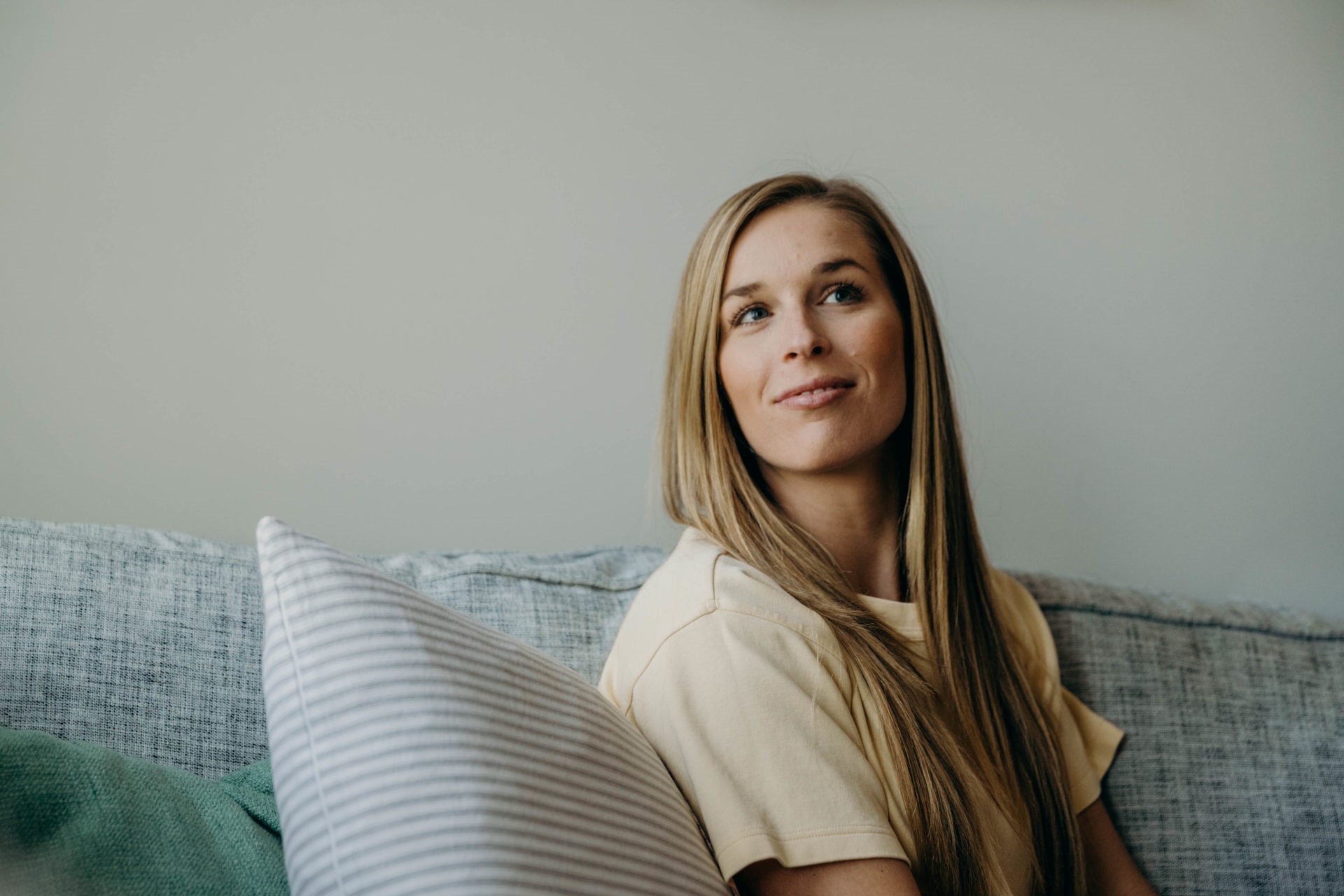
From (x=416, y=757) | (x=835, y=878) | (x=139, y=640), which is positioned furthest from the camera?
(x=139, y=640)

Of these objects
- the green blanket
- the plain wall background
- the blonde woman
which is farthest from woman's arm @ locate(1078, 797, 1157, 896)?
the green blanket

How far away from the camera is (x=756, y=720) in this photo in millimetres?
796

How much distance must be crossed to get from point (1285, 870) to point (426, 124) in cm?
142

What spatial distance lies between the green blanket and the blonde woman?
34cm

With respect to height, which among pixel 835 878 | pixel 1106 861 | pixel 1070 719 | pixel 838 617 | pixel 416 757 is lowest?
pixel 1106 861

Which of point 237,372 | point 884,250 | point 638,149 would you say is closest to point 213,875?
point 237,372

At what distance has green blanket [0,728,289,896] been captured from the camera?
0.53m

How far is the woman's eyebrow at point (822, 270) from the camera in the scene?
108cm

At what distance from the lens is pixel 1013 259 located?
148 centimetres

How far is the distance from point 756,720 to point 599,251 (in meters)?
0.77

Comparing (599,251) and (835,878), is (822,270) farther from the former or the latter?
(835,878)

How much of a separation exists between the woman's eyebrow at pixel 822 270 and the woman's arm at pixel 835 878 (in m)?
0.59

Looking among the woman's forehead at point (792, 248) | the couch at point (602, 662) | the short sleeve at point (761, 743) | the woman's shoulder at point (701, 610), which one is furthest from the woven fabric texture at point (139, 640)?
the woman's forehead at point (792, 248)

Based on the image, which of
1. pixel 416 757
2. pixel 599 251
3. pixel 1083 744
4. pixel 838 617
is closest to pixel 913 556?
pixel 838 617
